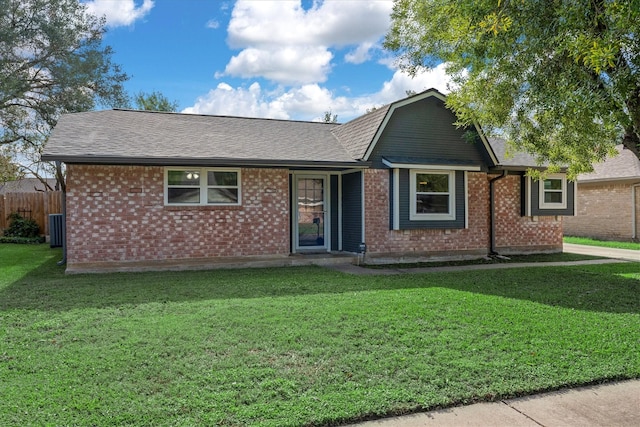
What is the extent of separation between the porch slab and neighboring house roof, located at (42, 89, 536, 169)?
2288 mm

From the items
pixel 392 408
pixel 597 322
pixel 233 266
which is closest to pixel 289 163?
pixel 233 266

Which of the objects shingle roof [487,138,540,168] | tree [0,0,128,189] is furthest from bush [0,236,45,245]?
shingle roof [487,138,540,168]

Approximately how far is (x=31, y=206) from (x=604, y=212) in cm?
2379

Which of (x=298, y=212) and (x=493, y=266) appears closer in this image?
(x=493, y=266)

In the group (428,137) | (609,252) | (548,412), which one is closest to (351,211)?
(428,137)

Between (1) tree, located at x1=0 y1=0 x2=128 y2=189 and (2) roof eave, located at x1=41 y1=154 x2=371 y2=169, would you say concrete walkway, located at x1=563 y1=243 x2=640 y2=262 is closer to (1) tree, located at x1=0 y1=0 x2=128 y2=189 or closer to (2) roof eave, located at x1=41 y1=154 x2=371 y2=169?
(2) roof eave, located at x1=41 y1=154 x2=371 y2=169

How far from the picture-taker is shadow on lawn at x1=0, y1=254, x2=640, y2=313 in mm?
7199

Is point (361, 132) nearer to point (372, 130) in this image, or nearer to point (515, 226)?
point (372, 130)

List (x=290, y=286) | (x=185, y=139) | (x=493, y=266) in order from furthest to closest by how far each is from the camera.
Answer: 1. (x=185, y=139)
2. (x=493, y=266)
3. (x=290, y=286)

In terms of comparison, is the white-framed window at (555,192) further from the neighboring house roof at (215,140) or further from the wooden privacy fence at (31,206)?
the wooden privacy fence at (31,206)

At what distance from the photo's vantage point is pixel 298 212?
500 inches

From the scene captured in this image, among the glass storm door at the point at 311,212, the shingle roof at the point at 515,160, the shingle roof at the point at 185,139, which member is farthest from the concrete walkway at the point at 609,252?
the shingle roof at the point at 185,139

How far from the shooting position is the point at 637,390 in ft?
13.8

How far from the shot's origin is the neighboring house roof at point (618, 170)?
18.2 meters
